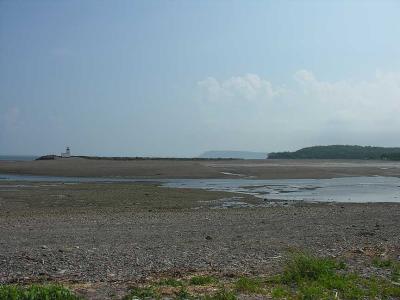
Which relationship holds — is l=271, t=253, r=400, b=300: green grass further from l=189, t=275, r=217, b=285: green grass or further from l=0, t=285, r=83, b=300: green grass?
l=0, t=285, r=83, b=300: green grass

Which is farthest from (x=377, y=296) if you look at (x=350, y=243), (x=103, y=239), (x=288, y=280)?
(x=103, y=239)

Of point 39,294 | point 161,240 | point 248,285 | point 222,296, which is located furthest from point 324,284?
point 161,240

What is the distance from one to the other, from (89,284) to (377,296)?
5318mm

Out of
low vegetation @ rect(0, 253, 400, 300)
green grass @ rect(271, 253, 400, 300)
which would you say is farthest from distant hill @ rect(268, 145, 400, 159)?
low vegetation @ rect(0, 253, 400, 300)

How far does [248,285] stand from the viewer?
29.3ft

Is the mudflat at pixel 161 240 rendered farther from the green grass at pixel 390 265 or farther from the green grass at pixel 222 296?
the green grass at pixel 222 296

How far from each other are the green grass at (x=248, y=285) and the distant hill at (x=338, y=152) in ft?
548

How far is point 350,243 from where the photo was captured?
49.2 ft

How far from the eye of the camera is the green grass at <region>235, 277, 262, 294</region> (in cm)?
870

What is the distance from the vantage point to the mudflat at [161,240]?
1082 cm

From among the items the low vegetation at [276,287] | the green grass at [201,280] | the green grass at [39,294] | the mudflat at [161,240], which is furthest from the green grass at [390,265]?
the green grass at [39,294]

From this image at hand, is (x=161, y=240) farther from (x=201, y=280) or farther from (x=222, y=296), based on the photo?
(x=222, y=296)

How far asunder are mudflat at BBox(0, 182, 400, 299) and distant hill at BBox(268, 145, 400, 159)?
148988 mm

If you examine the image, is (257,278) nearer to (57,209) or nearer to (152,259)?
(152,259)
